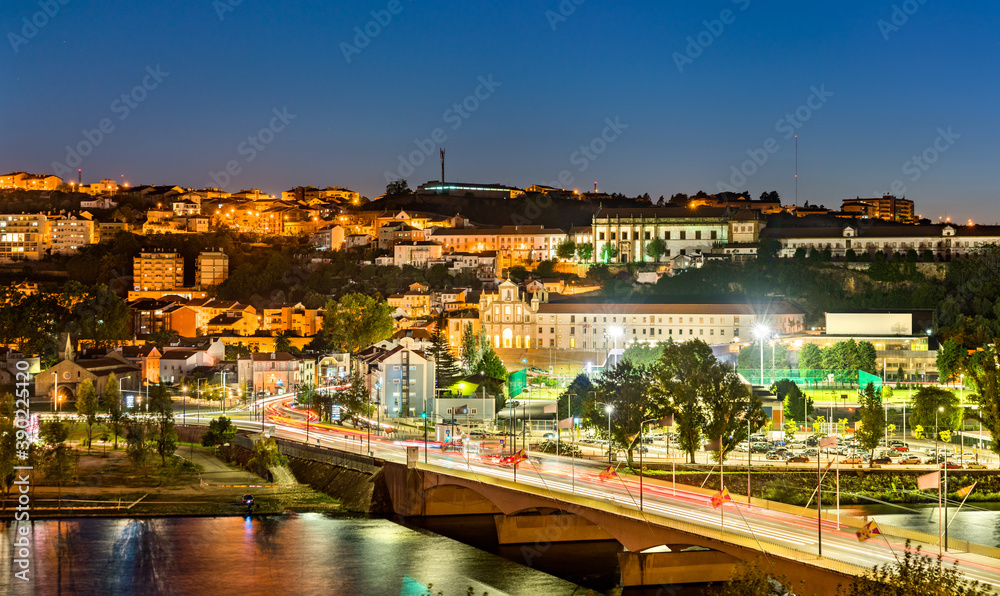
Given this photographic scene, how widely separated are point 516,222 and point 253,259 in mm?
24806

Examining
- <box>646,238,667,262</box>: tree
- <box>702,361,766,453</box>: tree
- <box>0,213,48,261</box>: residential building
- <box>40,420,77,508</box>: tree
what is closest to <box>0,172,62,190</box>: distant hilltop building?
<box>0,213,48,261</box>: residential building

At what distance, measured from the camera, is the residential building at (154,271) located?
243 ft

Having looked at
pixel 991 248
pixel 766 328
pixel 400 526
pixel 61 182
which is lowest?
pixel 400 526

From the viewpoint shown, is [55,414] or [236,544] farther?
[55,414]

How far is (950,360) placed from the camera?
1715 inches

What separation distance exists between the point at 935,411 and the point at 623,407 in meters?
11.1

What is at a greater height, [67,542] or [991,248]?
[991,248]

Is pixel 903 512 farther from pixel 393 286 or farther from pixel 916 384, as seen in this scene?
pixel 393 286

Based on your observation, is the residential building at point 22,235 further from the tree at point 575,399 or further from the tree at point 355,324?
the tree at point 575,399

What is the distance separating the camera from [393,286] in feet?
222

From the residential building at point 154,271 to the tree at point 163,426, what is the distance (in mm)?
37314

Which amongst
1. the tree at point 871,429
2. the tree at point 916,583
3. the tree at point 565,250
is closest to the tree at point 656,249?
the tree at point 565,250

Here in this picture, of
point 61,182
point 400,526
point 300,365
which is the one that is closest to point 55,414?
point 300,365

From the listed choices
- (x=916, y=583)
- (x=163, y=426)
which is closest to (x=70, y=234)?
(x=163, y=426)
